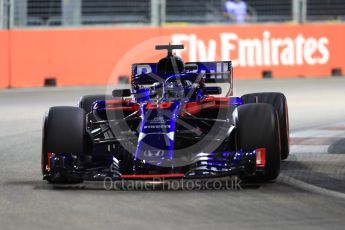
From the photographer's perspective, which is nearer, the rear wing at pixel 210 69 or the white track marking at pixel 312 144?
the white track marking at pixel 312 144

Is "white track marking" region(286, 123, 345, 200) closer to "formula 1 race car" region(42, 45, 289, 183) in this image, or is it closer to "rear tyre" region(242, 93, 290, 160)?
"formula 1 race car" region(42, 45, 289, 183)

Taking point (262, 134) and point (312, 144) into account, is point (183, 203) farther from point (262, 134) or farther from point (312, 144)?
point (312, 144)

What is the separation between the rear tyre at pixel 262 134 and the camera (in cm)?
848

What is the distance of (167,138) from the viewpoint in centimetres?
850

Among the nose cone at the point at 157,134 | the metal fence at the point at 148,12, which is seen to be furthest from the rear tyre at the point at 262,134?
the metal fence at the point at 148,12

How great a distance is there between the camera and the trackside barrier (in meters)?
22.3

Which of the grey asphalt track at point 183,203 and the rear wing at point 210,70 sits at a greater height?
the rear wing at point 210,70

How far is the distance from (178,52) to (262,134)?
14.5 m

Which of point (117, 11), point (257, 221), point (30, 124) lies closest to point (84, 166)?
point (257, 221)

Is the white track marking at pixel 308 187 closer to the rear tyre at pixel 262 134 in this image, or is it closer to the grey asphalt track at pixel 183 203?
the grey asphalt track at pixel 183 203

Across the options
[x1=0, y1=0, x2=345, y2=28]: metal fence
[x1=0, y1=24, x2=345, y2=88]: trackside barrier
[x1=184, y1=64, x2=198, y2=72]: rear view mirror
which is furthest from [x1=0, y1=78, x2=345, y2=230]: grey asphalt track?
[x1=0, y1=0, x2=345, y2=28]: metal fence

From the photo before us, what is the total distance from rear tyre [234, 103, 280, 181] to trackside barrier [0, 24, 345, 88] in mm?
12922

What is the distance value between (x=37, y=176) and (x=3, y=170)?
63 centimetres

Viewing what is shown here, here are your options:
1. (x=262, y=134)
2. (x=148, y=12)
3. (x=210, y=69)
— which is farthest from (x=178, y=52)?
(x=262, y=134)
